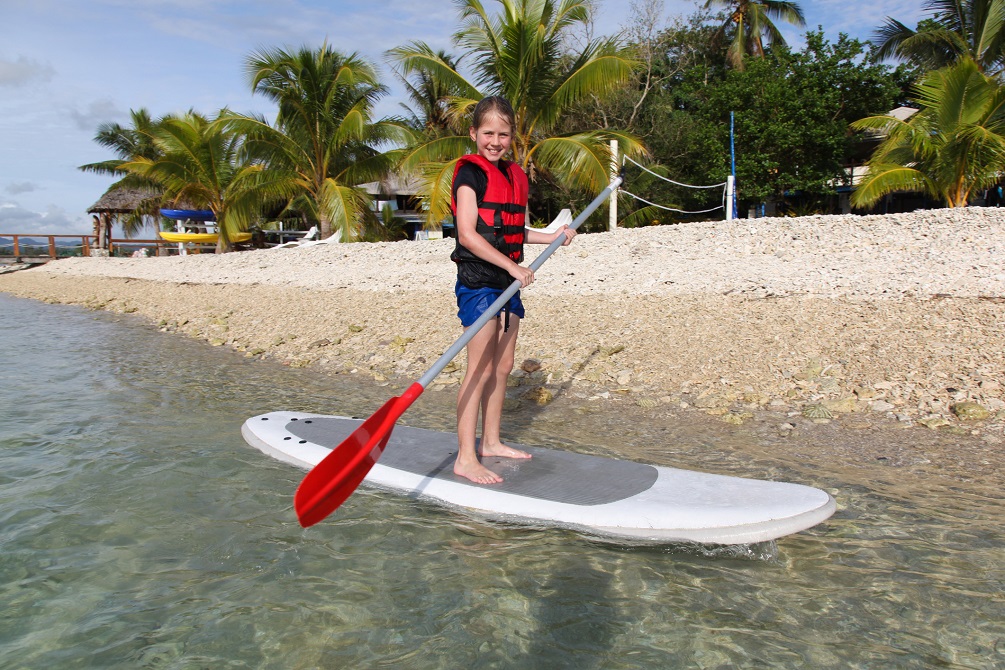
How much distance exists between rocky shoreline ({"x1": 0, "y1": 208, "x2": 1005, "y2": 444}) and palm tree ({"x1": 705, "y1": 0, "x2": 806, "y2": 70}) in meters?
15.3

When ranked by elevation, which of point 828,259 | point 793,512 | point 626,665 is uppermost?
point 828,259

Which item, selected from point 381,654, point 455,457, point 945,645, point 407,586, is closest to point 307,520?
point 407,586

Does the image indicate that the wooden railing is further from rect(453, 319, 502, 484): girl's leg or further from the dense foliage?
rect(453, 319, 502, 484): girl's leg

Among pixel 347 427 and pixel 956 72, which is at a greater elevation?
pixel 956 72

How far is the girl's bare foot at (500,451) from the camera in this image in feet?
11.6

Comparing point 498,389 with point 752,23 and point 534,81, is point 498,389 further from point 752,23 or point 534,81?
point 752,23

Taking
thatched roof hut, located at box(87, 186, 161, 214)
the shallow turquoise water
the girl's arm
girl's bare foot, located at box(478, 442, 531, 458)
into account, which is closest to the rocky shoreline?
the shallow turquoise water

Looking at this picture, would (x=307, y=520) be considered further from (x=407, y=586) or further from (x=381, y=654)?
(x=381, y=654)

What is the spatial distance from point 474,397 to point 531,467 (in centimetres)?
48

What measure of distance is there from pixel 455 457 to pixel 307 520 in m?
1.12

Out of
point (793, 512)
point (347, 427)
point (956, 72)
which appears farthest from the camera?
point (956, 72)

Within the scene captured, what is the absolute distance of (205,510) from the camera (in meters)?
3.04

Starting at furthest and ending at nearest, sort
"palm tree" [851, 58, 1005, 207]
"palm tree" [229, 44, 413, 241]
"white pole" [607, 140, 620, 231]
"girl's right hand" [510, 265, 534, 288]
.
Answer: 1. "palm tree" [229, 44, 413, 241]
2. "white pole" [607, 140, 620, 231]
3. "palm tree" [851, 58, 1005, 207]
4. "girl's right hand" [510, 265, 534, 288]

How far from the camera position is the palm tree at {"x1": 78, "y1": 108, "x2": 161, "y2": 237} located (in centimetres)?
2692
